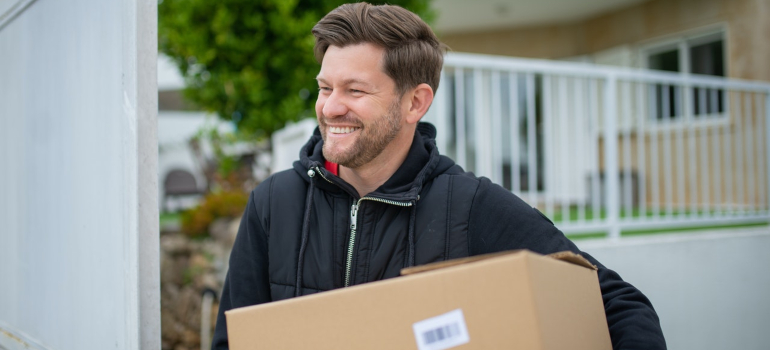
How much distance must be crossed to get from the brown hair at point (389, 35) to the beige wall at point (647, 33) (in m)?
6.22

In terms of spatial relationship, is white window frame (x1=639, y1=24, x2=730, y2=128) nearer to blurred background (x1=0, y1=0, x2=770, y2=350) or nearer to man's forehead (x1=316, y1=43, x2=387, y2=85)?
blurred background (x1=0, y1=0, x2=770, y2=350)

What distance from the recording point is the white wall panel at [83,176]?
51.3 inches

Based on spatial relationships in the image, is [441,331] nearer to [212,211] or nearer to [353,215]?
[353,215]

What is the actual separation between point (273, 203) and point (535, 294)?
799 mm

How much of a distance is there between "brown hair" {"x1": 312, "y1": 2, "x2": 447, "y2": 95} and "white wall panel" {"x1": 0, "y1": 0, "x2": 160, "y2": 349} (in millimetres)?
427

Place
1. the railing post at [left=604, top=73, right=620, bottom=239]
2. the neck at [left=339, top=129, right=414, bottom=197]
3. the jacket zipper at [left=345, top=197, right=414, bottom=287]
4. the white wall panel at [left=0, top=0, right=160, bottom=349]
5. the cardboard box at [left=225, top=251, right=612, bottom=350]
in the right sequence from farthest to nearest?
the railing post at [left=604, top=73, right=620, bottom=239] < the neck at [left=339, top=129, right=414, bottom=197] < the jacket zipper at [left=345, top=197, right=414, bottom=287] < the white wall panel at [left=0, top=0, right=160, bottom=349] < the cardboard box at [left=225, top=251, right=612, bottom=350]

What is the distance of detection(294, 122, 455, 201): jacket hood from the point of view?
1476 millimetres

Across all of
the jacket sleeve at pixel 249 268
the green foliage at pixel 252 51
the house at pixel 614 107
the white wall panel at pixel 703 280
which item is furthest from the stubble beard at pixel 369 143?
the green foliage at pixel 252 51

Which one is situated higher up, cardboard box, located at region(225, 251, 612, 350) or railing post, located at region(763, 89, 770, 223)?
railing post, located at region(763, 89, 770, 223)

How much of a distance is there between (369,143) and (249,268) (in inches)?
17.7

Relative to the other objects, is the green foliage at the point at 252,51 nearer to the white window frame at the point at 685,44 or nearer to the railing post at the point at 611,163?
the railing post at the point at 611,163

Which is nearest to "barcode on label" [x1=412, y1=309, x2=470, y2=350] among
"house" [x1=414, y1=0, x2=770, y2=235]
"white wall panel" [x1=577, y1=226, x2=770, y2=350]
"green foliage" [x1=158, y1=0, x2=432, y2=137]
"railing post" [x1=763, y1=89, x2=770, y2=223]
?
"house" [x1=414, y1=0, x2=770, y2=235]

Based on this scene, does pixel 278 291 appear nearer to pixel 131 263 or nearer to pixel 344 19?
pixel 131 263

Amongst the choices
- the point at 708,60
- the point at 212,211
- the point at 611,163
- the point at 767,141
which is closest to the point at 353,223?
the point at 611,163
